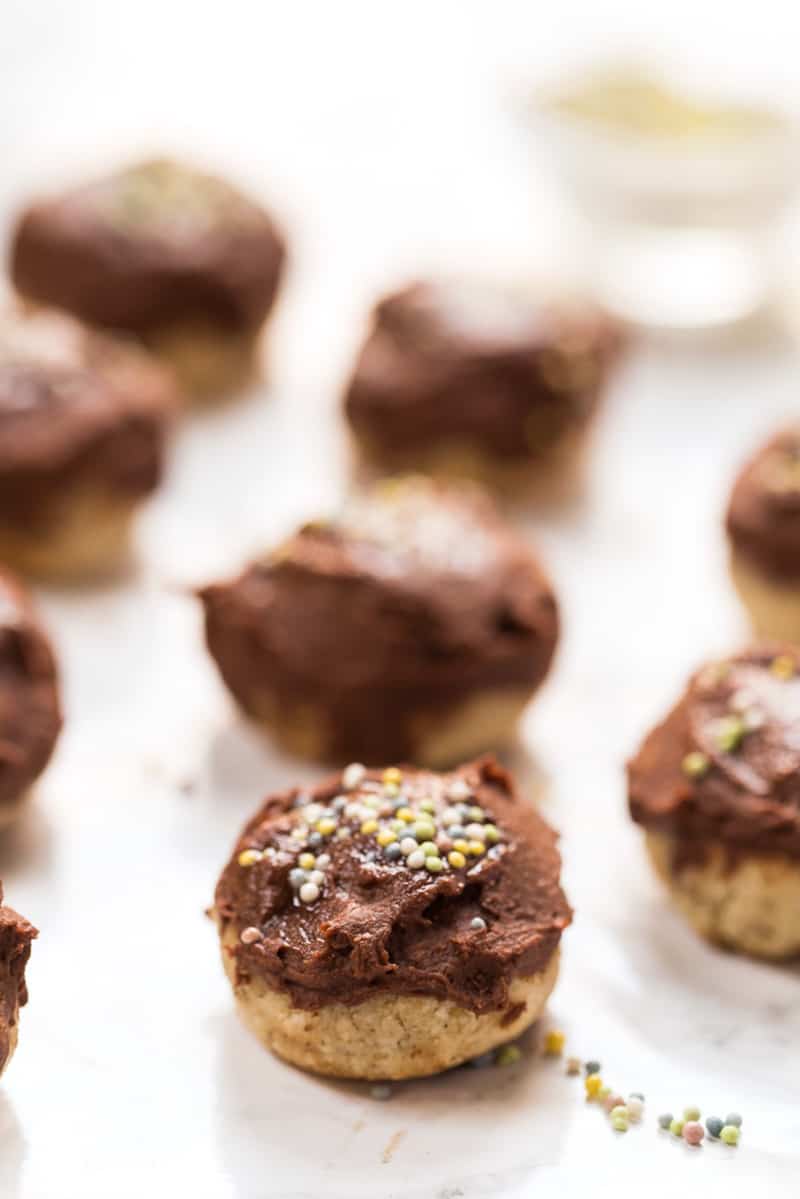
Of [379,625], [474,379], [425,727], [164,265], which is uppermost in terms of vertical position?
[164,265]

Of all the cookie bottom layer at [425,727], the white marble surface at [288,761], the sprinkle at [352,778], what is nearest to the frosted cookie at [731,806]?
the white marble surface at [288,761]

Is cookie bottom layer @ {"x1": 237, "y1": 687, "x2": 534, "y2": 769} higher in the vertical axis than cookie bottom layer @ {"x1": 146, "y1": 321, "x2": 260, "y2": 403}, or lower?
lower

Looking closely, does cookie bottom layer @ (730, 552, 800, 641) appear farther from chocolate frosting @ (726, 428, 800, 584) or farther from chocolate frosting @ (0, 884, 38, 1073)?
chocolate frosting @ (0, 884, 38, 1073)

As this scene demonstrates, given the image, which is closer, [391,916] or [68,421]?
[391,916]

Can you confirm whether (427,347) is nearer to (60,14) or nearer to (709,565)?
(709,565)

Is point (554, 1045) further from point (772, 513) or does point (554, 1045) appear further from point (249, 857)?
point (772, 513)

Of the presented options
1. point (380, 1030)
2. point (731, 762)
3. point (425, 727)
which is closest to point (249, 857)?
point (380, 1030)

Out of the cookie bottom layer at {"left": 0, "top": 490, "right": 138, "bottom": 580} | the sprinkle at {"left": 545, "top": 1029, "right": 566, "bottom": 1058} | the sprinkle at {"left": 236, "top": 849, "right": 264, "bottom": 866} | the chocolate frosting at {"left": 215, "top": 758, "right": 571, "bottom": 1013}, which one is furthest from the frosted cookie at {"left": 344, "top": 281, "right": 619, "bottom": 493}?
Result: the sprinkle at {"left": 545, "top": 1029, "right": 566, "bottom": 1058}

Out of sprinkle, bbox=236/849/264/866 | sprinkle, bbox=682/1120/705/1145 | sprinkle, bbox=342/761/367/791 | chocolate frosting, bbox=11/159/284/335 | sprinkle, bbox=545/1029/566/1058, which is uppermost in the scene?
chocolate frosting, bbox=11/159/284/335
